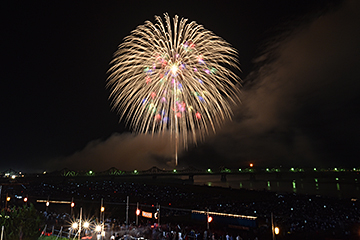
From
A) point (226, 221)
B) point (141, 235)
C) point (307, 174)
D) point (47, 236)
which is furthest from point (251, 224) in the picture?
point (307, 174)

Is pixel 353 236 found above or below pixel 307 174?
below

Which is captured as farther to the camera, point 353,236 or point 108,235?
point 353,236

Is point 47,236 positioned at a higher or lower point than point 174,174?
lower

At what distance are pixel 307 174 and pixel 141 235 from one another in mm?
199989

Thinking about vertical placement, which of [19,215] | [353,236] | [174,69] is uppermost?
[174,69]

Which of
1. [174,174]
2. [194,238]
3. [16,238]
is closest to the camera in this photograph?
[16,238]

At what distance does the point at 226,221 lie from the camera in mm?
31953

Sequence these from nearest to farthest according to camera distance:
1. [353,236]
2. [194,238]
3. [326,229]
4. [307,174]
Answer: [194,238] < [353,236] < [326,229] < [307,174]

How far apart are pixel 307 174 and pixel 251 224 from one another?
190 metres

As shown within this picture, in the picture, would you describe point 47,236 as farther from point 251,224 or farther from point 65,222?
point 251,224

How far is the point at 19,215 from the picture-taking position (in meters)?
21.2

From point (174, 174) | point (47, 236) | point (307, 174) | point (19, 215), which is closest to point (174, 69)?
point (19, 215)

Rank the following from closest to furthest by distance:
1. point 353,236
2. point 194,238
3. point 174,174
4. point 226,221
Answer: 1. point 194,238
2. point 353,236
3. point 226,221
4. point 174,174

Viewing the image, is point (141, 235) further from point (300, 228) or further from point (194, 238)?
point (300, 228)
